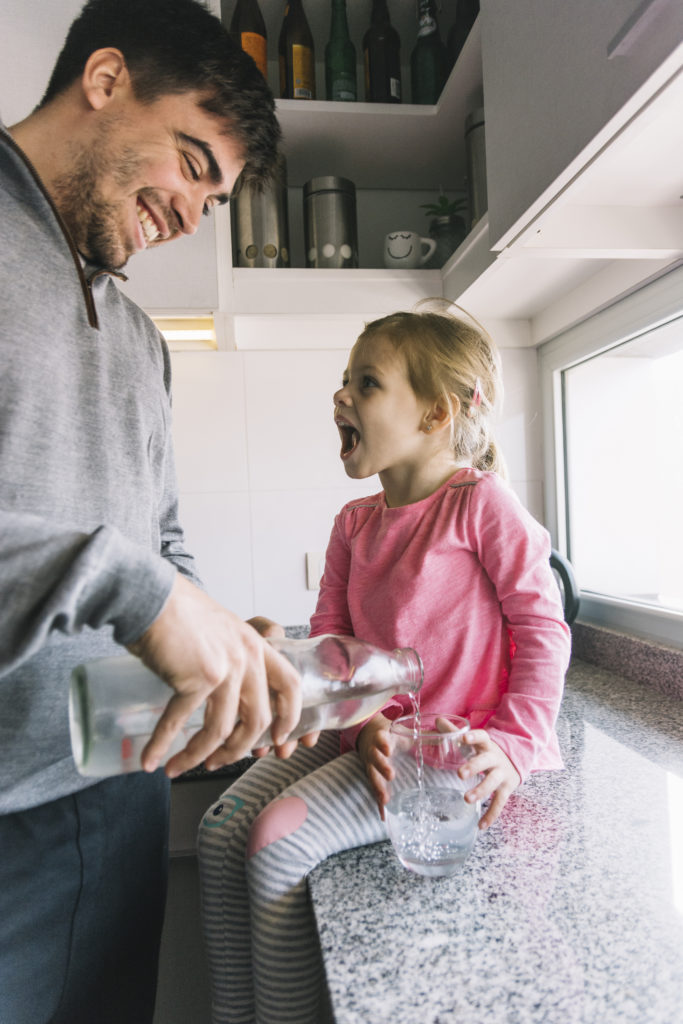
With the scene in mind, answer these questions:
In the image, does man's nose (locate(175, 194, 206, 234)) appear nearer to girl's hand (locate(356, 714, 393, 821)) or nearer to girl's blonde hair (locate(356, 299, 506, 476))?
girl's blonde hair (locate(356, 299, 506, 476))

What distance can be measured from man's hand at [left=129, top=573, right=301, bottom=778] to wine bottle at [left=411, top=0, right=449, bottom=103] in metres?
1.38

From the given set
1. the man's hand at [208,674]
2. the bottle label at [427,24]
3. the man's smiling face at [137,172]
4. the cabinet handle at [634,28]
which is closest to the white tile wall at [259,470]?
the bottle label at [427,24]

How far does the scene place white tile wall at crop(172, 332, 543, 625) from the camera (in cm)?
154

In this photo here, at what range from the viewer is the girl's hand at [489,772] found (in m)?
0.64

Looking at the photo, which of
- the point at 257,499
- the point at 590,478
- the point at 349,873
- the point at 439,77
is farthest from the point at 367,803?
the point at 439,77

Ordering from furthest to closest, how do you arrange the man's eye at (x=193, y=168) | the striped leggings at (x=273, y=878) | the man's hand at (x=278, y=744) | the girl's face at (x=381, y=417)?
the girl's face at (x=381, y=417), the man's eye at (x=193, y=168), the striped leggings at (x=273, y=878), the man's hand at (x=278, y=744)

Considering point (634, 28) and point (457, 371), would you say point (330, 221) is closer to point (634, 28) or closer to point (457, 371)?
point (457, 371)

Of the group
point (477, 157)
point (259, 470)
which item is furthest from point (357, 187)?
point (259, 470)

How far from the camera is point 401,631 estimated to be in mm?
896

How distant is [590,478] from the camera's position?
5.19 feet

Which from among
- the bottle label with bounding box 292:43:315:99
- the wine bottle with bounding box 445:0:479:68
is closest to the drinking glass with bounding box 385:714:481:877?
the bottle label with bounding box 292:43:315:99

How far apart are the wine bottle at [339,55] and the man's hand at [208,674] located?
1.36 metres

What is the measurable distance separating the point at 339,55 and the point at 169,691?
1456mm

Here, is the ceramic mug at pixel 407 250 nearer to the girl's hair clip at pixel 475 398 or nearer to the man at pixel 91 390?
the girl's hair clip at pixel 475 398
